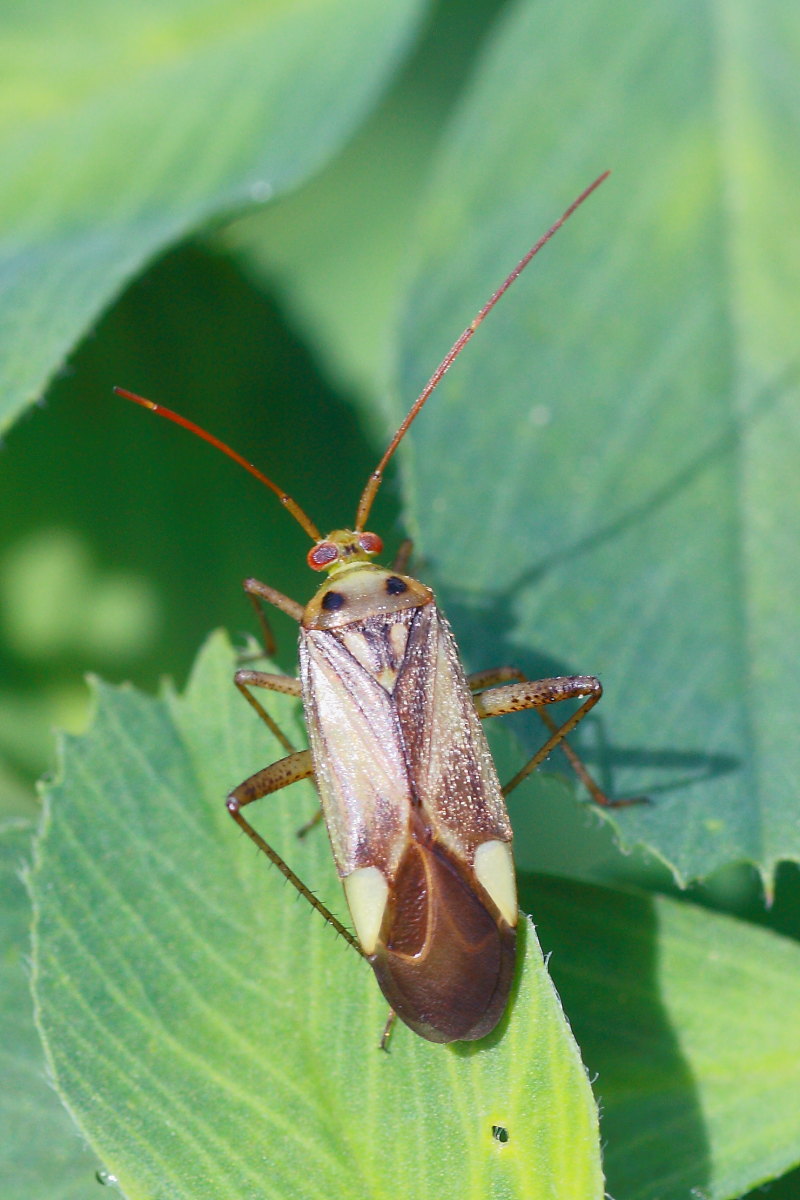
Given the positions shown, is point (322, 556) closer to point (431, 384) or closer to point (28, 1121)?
point (431, 384)

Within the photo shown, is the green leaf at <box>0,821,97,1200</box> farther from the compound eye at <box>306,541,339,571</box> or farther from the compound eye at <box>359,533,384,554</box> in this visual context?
the compound eye at <box>359,533,384,554</box>

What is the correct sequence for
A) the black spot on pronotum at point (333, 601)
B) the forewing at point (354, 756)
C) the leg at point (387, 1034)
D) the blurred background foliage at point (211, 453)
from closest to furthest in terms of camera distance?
the leg at point (387, 1034)
the forewing at point (354, 756)
the black spot on pronotum at point (333, 601)
the blurred background foliage at point (211, 453)

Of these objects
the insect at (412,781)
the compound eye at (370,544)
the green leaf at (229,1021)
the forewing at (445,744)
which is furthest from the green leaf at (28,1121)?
the compound eye at (370,544)

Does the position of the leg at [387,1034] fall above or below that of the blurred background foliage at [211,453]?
below

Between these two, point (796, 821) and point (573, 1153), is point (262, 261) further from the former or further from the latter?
point (573, 1153)

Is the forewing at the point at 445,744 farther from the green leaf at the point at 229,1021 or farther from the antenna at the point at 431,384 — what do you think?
the antenna at the point at 431,384

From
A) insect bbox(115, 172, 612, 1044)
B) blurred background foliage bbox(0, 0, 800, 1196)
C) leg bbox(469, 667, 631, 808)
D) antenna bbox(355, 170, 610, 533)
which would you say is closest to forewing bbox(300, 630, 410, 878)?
insect bbox(115, 172, 612, 1044)
